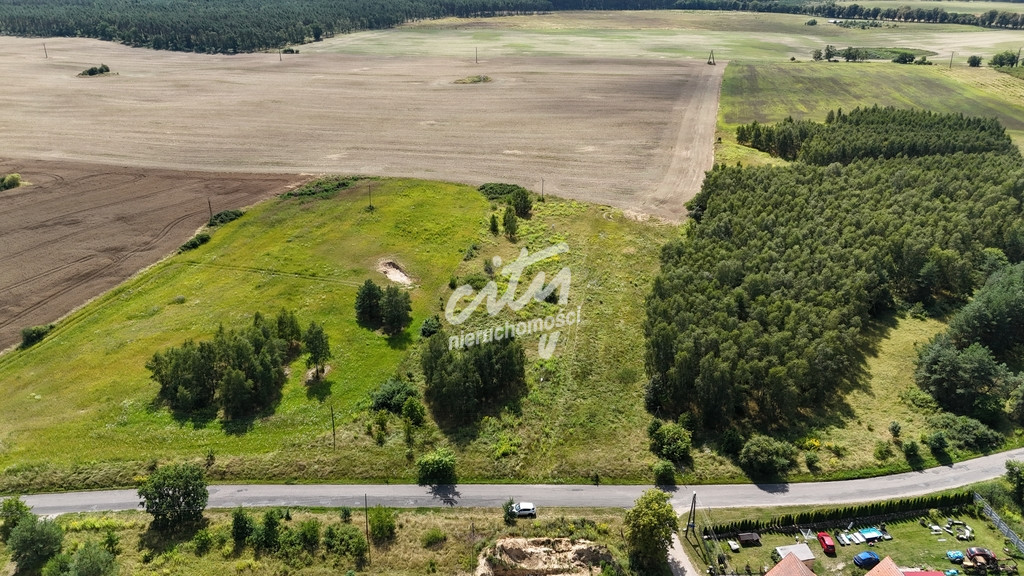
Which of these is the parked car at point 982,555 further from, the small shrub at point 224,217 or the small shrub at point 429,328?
the small shrub at point 224,217

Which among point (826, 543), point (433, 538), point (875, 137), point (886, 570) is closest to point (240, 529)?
point (433, 538)

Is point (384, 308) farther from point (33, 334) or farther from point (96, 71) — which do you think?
point (96, 71)

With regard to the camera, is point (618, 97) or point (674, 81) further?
point (674, 81)

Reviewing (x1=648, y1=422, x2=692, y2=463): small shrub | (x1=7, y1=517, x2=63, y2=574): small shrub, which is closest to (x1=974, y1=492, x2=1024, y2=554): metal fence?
(x1=648, y1=422, x2=692, y2=463): small shrub

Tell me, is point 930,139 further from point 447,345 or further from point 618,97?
point 447,345

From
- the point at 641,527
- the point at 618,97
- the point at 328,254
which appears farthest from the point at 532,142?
the point at 641,527
